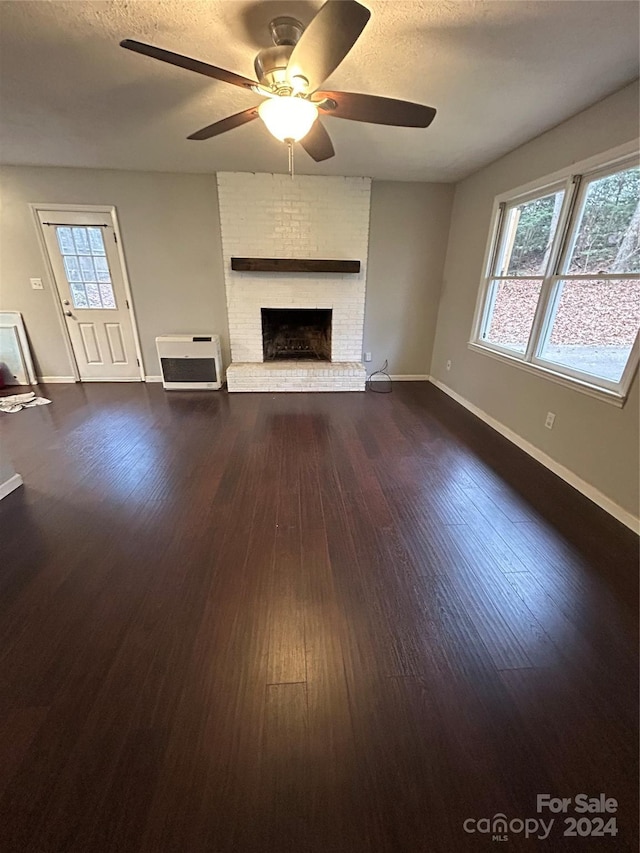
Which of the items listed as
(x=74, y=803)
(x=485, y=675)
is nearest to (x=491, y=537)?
(x=485, y=675)

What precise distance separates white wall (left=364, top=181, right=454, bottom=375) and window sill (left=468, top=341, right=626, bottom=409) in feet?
4.44

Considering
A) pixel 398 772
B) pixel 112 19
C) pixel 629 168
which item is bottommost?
pixel 398 772

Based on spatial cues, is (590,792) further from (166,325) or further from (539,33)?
(166,325)

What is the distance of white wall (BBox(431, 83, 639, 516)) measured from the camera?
6.98 feet

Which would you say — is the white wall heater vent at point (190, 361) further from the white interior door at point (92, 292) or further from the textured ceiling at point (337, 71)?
the textured ceiling at point (337, 71)

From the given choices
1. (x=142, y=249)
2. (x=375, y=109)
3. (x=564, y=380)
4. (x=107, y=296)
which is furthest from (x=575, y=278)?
(x=107, y=296)

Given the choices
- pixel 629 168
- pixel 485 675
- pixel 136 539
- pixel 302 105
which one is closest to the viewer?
pixel 485 675

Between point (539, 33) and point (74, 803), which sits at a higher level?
point (539, 33)

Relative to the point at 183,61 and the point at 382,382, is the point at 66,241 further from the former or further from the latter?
the point at 382,382

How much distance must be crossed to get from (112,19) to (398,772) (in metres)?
3.24

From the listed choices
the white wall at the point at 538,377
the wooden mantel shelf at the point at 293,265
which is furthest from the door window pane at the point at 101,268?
the white wall at the point at 538,377

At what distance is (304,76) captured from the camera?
1.53 meters

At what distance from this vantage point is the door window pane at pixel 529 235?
2797 mm

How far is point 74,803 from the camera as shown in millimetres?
947
